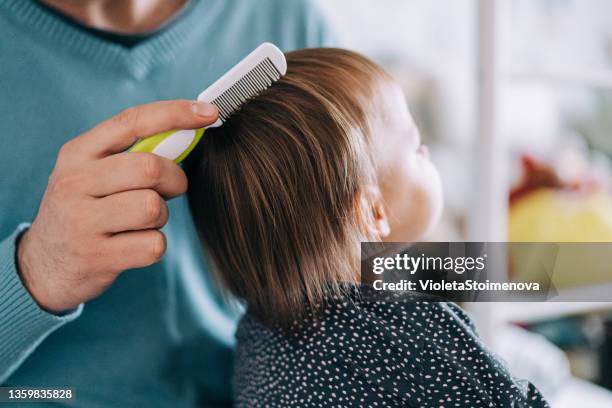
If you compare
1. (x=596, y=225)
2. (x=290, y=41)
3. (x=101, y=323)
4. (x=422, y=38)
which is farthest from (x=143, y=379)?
(x=422, y=38)

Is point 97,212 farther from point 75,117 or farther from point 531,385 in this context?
point 531,385

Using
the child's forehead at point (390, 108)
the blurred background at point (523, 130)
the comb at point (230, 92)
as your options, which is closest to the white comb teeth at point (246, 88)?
the comb at point (230, 92)

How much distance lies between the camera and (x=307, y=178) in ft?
1.76

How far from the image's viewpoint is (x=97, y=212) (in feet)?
1.46

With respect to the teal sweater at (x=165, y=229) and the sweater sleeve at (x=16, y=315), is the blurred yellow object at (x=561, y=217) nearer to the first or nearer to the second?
the teal sweater at (x=165, y=229)


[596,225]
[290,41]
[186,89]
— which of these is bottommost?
[596,225]

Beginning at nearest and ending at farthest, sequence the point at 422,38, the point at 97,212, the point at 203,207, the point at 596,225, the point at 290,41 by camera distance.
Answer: the point at 97,212, the point at 203,207, the point at 290,41, the point at 596,225, the point at 422,38

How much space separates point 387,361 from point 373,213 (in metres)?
0.14

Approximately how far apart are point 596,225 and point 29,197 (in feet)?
2.68

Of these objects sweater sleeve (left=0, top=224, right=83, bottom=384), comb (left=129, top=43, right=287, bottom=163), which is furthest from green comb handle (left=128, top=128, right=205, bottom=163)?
sweater sleeve (left=0, top=224, right=83, bottom=384)

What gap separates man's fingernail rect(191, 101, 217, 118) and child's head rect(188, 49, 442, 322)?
83mm

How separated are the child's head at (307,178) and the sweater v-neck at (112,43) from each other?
0.16m

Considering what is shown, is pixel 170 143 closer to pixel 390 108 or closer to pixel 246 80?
pixel 246 80

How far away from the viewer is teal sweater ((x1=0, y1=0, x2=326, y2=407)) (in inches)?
23.8
